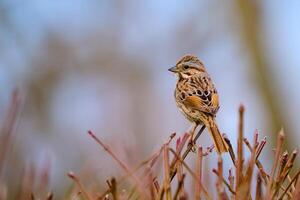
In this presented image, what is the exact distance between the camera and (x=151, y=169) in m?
2.30

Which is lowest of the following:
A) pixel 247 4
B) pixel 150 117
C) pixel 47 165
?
pixel 150 117

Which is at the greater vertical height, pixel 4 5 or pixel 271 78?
pixel 4 5

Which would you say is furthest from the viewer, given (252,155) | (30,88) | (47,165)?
(30,88)

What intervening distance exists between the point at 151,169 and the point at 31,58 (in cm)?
1149

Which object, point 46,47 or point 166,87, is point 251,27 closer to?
point 166,87

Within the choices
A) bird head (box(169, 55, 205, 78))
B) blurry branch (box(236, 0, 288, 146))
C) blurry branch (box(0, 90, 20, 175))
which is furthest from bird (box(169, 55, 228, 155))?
blurry branch (box(236, 0, 288, 146))

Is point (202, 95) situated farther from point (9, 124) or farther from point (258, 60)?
point (258, 60)

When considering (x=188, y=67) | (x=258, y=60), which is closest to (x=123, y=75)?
(x=258, y=60)

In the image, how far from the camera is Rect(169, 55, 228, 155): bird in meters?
4.39

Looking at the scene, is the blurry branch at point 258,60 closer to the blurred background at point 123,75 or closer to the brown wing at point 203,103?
the blurred background at point 123,75

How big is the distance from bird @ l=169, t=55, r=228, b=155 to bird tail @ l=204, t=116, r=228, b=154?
170 millimetres

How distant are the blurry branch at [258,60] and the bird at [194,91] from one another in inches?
298

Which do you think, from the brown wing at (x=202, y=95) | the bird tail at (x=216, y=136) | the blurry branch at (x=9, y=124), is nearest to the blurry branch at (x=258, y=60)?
the brown wing at (x=202, y=95)

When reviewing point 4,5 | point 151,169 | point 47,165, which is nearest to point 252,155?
point 151,169
